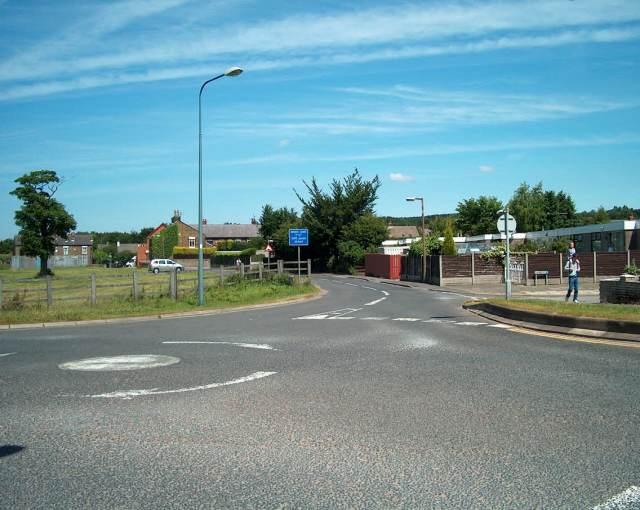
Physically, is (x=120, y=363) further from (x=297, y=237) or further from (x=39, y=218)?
(x=39, y=218)

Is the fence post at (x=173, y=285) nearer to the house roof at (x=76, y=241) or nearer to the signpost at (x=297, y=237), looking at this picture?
the signpost at (x=297, y=237)

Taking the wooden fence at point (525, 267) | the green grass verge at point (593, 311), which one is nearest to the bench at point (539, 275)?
the wooden fence at point (525, 267)

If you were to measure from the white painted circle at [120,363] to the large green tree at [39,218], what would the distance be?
65919mm

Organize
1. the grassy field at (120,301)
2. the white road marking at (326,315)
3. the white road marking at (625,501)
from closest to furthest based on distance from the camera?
the white road marking at (625,501) < the white road marking at (326,315) < the grassy field at (120,301)

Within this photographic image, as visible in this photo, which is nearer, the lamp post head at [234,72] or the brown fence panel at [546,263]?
the lamp post head at [234,72]

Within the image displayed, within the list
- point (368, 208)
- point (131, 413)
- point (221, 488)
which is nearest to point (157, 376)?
point (131, 413)

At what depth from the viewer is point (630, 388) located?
692 centimetres

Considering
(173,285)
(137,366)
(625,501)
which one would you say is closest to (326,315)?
(173,285)

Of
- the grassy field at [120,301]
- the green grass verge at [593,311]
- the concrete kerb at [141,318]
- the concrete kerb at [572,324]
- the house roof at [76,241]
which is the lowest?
the concrete kerb at [141,318]

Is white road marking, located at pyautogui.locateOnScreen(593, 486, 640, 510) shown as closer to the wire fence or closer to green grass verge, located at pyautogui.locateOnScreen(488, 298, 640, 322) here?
green grass verge, located at pyautogui.locateOnScreen(488, 298, 640, 322)

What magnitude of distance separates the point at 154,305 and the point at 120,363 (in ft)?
44.4

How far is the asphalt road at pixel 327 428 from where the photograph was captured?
13.7 feet

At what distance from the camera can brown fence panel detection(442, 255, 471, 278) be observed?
40406mm

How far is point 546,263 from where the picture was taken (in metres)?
39.4
